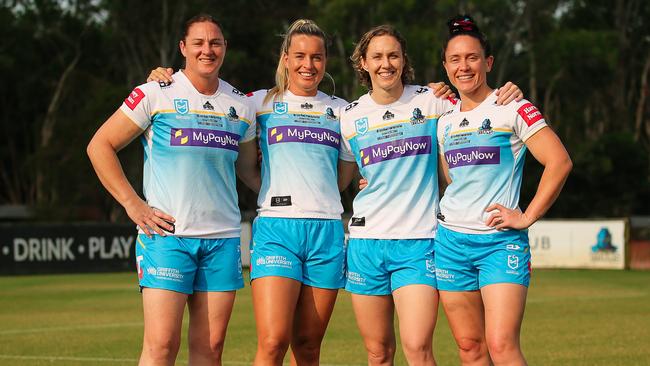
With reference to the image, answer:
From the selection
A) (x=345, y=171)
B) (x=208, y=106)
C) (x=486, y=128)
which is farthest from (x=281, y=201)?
(x=486, y=128)

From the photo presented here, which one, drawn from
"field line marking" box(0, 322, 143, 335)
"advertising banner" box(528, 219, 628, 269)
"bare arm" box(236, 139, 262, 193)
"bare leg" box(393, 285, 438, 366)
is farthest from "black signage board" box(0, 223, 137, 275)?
"bare leg" box(393, 285, 438, 366)

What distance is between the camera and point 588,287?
24.2 m

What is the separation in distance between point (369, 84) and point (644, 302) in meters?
13.1

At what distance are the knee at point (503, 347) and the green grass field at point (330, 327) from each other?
16.8 feet

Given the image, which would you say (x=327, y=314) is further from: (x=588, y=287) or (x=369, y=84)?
(x=588, y=287)

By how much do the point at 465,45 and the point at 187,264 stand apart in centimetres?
239

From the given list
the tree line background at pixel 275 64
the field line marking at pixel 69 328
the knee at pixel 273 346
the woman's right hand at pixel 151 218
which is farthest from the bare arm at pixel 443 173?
the tree line background at pixel 275 64

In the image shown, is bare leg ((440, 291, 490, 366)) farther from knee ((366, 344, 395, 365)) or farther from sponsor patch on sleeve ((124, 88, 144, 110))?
sponsor patch on sleeve ((124, 88, 144, 110))

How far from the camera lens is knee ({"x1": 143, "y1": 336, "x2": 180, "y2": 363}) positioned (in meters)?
7.57

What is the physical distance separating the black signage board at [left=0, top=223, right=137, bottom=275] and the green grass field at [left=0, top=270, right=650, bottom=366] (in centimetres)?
248

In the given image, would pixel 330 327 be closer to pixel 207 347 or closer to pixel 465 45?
pixel 207 347

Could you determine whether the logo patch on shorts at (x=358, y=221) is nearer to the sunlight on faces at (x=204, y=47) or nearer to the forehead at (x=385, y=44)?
the forehead at (x=385, y=44)

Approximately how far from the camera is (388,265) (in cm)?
799

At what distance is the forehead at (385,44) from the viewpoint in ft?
26.4
